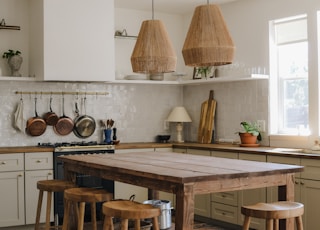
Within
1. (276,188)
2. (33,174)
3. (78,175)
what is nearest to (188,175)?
(276,188)

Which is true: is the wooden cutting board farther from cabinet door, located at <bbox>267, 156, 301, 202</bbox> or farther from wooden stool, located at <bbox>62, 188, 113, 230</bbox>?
wooden stool, located at <bbox>62, 188, 113, 230</bbox>

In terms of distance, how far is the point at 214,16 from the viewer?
3988mm

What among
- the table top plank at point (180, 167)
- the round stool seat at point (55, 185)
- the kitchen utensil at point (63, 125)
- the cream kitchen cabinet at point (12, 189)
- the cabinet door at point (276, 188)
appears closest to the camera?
the table top plank at point (180, 167)

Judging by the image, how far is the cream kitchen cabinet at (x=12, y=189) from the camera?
6.20m

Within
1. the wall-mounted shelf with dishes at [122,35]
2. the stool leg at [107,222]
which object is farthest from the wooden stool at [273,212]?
the wall-mounted shelf with dishes at [122,35]

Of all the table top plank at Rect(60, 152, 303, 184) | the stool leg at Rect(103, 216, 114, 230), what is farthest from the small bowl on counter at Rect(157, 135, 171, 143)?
the stool leg at Rect(103, 216, 114, 230)

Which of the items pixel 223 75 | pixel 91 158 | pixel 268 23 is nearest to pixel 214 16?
pixel 91 158

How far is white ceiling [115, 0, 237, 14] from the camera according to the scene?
721 cm

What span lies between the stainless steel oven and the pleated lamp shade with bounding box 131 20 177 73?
2.29 metres

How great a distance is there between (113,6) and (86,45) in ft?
2.15

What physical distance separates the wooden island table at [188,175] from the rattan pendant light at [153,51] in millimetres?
810

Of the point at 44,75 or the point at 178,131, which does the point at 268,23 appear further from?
the point at 44,75

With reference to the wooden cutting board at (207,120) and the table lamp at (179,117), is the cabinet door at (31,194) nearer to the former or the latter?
the table lamp at (179,117)

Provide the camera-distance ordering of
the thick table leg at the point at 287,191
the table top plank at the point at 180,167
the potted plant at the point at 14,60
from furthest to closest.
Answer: the potted plant at the point at 14,60 → the thick table leg at the point at 287,191 → the table top plank at the point at 180,167
